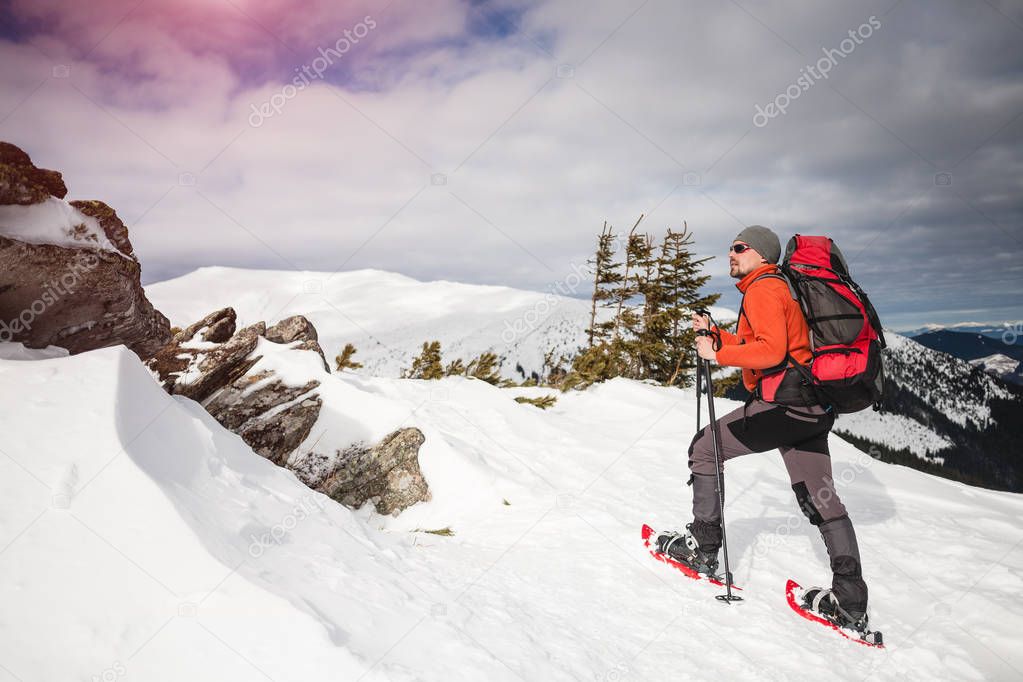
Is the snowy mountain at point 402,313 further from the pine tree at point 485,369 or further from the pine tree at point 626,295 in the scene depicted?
the pine tree at point 485,369

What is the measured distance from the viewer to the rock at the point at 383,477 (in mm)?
7441

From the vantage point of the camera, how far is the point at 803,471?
420 cm

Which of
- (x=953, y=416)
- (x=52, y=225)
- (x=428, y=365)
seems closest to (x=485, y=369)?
(x=428, y=365)

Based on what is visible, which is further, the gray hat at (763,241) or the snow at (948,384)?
the snow at (948,384)

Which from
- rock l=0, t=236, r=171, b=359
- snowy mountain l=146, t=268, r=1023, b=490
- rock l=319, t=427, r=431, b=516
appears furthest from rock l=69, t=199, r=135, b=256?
snowy mountain l=146, t=268, r=1023, b=490

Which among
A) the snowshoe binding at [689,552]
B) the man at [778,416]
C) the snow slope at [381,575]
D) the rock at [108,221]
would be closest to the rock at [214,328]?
the rock at [108,221]

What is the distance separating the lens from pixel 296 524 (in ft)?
13.0

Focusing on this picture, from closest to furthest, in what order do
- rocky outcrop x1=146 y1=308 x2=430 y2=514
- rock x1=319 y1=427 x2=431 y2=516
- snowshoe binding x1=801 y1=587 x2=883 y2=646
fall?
snowshoe binding x1=801 y1=587 x2=883 y2=646 < rocky outcrop x1=146 y1=308 x2=430 y2=514 < rock x1=319 y1=427 x2=431 y2=516

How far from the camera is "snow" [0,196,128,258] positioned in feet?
14.0

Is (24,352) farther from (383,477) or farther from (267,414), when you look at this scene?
(383,477)

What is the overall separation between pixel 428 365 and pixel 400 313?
53.8 m
